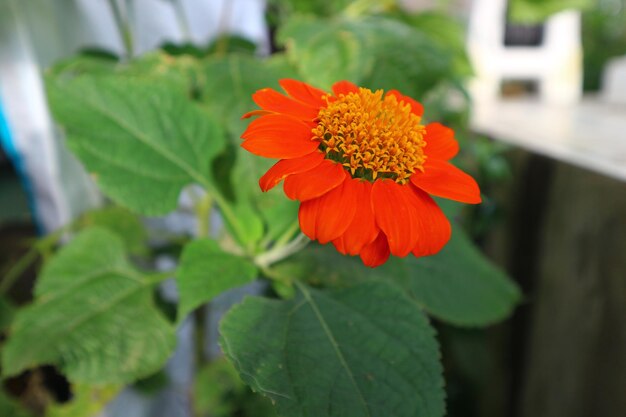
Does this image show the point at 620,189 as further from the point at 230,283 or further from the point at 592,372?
the point at 230,283

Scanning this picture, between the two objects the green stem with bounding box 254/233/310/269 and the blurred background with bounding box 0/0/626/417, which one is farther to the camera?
the blurred background with bounding box 0/0/626/417

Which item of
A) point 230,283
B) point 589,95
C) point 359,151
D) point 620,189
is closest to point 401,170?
point 359,151

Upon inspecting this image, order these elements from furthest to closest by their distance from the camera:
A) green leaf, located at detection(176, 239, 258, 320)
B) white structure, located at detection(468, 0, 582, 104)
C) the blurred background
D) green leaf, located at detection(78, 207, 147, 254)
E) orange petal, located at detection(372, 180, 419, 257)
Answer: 1. white structure, located at detection(468, 0, 582, 104)
2. green leaf, located at detection(78, 207, 147, 254)
3. the blurred background
4. green leaf, located at detection(176, 239, 258, 320)
5. orange petal, located at detection(372, 180, 419, 257)

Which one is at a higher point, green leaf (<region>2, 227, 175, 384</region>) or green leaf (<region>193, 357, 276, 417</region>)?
green leaf (<region>2, 227, 175, 384</region>)

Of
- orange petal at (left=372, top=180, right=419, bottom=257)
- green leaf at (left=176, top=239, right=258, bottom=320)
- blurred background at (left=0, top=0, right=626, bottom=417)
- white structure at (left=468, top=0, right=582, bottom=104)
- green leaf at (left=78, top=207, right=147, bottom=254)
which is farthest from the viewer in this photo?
white structure at (left=468, top=0, right=582, bottom=104)

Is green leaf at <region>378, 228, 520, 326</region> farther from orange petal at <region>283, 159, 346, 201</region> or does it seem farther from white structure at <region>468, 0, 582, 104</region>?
white structure at <region>468, 0, 582, 104</region>

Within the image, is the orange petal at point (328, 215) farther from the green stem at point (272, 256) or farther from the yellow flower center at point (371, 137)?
the green stem at point (272, 256)

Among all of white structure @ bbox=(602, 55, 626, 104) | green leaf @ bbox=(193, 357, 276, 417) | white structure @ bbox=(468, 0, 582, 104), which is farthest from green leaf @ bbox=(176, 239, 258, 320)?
white structure @ bbox=(602, 55, 626, 104)

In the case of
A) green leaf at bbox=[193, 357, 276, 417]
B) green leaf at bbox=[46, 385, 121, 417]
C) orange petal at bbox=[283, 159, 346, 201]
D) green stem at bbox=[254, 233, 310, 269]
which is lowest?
green leaf at bbox=[193, 357, 276, 417]

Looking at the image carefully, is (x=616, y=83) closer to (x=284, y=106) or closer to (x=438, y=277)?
(x=438, y=277)
